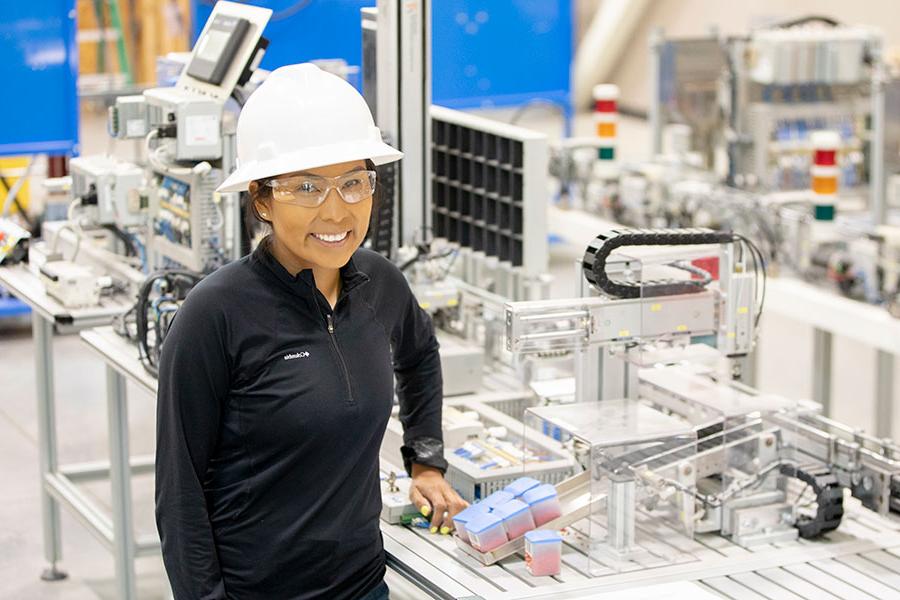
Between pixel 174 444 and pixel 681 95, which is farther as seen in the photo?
pixel 681 95

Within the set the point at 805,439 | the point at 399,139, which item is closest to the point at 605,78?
the point at 399,139

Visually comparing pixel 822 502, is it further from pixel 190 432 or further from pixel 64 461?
pixel 64 461

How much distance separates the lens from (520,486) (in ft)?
9.24

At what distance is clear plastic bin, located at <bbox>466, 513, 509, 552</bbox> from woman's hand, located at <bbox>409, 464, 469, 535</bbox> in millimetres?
156

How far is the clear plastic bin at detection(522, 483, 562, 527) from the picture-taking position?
277 cm

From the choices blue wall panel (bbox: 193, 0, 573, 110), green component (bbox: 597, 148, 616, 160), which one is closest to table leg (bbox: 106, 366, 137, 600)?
green component (bbox: 597, 148, 616, 160)

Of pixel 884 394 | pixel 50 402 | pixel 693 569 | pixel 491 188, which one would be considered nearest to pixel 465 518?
pixel 693 569

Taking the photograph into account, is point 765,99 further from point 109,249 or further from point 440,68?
point 109,249

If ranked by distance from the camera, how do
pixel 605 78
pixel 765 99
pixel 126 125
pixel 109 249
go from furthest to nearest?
pixel 605 78, pixel 765 99, pixel 109 249, pixel 126 125

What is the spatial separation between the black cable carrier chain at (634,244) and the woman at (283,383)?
583 millimetres

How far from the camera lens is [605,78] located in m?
12.9

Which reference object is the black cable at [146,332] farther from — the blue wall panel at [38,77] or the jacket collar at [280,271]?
the blue wall panel at [38,77]

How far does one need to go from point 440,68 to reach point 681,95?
4.93 feet

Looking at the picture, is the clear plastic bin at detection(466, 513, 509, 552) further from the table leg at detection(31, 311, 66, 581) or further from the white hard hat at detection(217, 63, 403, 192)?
the table leg at detection(31, 311, 66, 581)
